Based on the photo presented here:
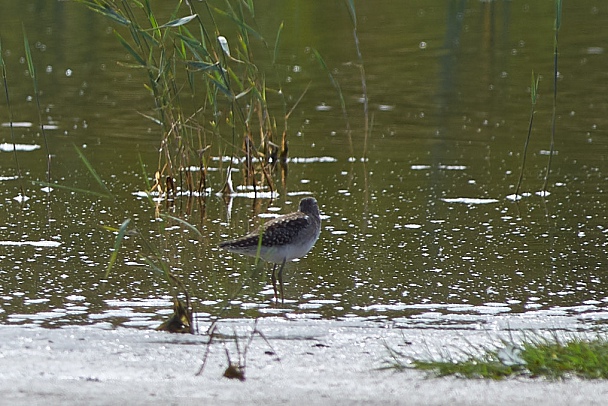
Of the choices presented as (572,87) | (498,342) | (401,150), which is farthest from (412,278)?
(572,87)

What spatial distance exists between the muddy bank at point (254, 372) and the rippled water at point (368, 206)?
1.49 ft

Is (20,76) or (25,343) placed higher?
(20,76)

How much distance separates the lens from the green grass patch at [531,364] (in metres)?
4.70

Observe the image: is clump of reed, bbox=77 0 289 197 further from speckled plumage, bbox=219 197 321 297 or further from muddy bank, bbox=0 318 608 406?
muddy bank, bbox=0 318 608 406

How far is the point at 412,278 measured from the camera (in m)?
7.39

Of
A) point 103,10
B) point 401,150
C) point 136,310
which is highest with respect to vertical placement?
point 103,10

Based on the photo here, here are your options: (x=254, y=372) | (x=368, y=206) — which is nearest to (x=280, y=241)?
(x=254, y=372)

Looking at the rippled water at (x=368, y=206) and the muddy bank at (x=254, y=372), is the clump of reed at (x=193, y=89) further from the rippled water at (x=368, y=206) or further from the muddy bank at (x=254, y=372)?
the muddy bank at (x=254, y=372)

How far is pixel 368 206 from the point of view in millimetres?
9539

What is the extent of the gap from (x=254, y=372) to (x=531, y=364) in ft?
3.98

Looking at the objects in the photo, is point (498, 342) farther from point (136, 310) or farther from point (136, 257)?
point (136, 257)

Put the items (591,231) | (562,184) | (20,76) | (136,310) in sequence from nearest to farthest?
(136,310) < (591,231) < (562,184) < (20,76)

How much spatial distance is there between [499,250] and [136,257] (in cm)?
264

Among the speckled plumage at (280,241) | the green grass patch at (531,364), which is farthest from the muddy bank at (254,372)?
the speckled plumage at (280,241)
